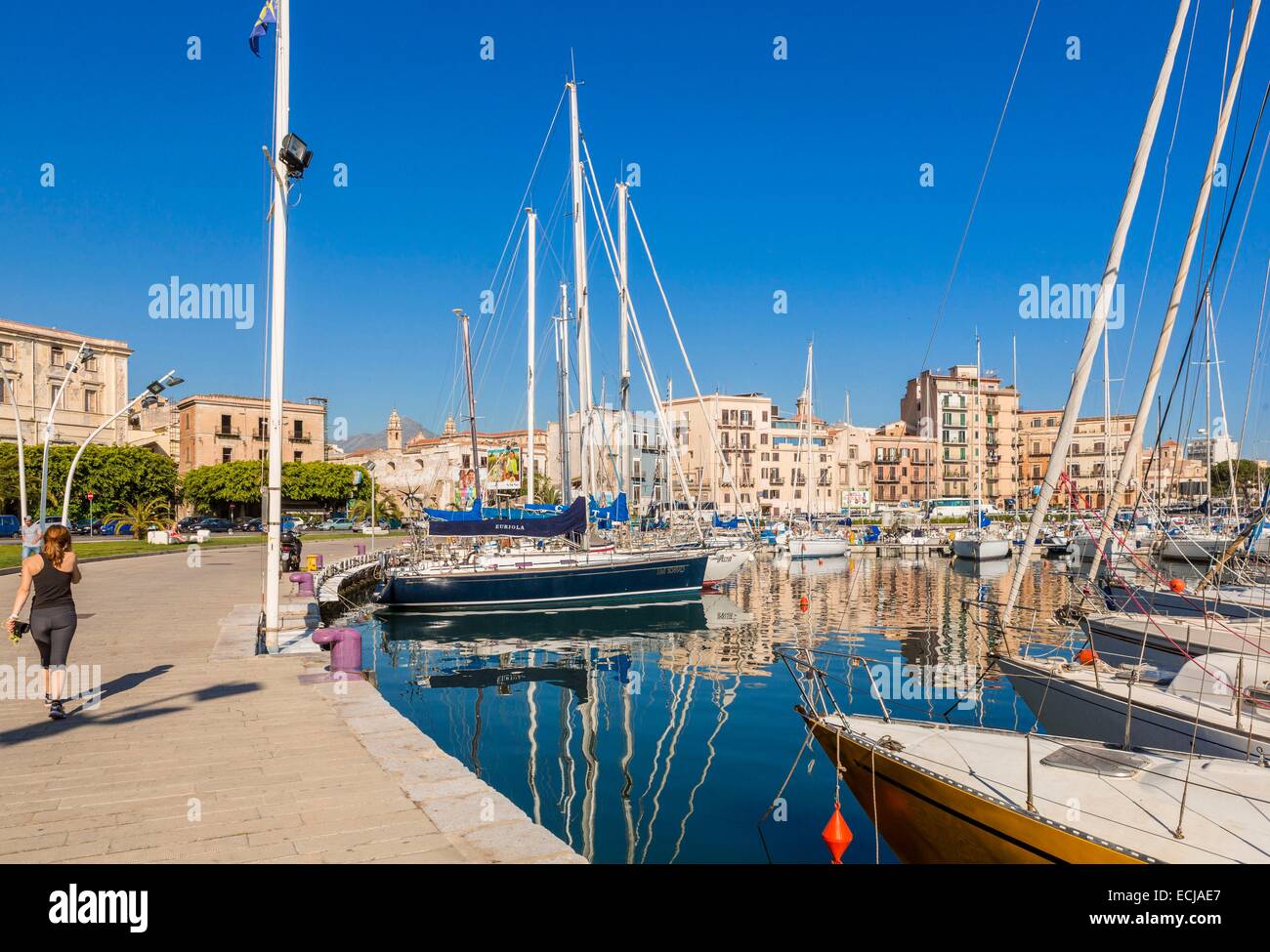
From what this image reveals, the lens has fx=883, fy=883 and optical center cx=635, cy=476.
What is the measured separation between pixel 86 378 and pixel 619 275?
2659 inches

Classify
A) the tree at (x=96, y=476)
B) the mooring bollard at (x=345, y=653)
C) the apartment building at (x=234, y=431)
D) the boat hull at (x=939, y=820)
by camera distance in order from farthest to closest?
the apartment building at (x=234, y=431) < the tree at (x=96, y=476) < the mooring bollard at (x=345, y=653) < the boat hull at (x=939, y=820)

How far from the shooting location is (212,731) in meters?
8.87

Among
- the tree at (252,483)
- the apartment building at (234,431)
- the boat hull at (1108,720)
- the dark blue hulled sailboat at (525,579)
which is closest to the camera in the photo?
the boat hull at (1108,720)

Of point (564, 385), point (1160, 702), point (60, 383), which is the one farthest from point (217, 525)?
point (1160, 702)

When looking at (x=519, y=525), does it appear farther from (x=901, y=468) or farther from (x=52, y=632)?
(x=901, y=468)

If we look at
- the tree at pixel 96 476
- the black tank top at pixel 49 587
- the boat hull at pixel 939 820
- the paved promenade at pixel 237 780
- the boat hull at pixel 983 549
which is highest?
the tree at pixel 96 476

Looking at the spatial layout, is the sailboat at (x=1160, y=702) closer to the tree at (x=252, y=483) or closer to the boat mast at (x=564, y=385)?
the boat mast at (x=564, y=385)

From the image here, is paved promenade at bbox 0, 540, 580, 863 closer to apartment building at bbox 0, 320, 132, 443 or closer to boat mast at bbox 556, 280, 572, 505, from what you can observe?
boat mast at bbox 556, 280, 572, 505

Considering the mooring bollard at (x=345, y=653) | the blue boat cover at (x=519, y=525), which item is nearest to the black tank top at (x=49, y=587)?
the mooring bollard at (x=345, y=653)

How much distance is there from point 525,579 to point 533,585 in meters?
0.42

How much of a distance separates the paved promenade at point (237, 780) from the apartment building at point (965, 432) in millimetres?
112405

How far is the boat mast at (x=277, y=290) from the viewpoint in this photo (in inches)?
563

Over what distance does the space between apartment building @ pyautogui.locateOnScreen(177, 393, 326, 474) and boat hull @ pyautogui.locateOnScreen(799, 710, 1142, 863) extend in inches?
3529

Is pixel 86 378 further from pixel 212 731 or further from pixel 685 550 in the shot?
pixel 212 731
